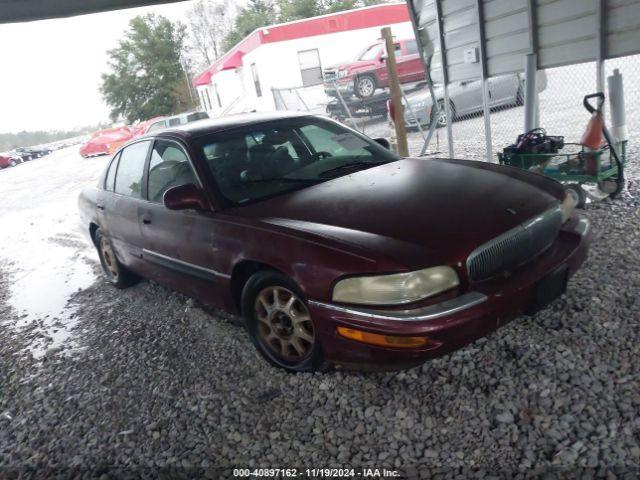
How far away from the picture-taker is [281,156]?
138 inches

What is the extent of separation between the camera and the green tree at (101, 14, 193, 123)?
42.2 meters

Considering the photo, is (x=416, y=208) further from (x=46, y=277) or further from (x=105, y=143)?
(x=105, y=143)

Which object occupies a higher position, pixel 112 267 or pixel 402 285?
pixel 402 285

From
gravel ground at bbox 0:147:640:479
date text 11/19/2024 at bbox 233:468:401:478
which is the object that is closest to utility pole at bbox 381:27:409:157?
gravel ground at bbox 0:147:640:479

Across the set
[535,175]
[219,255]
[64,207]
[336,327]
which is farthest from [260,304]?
[64,207]

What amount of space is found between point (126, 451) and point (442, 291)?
1811mm

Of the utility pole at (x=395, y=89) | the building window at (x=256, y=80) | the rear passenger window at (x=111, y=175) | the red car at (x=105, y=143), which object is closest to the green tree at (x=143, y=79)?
the red car at (x=105, y=143)

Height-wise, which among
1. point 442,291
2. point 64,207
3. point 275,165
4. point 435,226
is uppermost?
point 275,165

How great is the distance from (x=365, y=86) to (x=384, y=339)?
1402 centimetres

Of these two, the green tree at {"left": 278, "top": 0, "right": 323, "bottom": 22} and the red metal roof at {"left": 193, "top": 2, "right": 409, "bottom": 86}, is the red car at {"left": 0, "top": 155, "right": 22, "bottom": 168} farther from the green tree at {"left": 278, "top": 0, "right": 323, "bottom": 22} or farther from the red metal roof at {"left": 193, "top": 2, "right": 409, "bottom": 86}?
the green tree at {"left": 278, "top": 0, "right": 323, "bottom": 22}

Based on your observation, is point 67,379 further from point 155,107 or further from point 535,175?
point 155,107

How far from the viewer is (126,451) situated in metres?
2.59

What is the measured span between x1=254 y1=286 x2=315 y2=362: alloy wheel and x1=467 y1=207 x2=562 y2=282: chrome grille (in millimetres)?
915

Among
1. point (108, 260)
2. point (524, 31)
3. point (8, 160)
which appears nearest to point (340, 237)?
point (108, 260)
